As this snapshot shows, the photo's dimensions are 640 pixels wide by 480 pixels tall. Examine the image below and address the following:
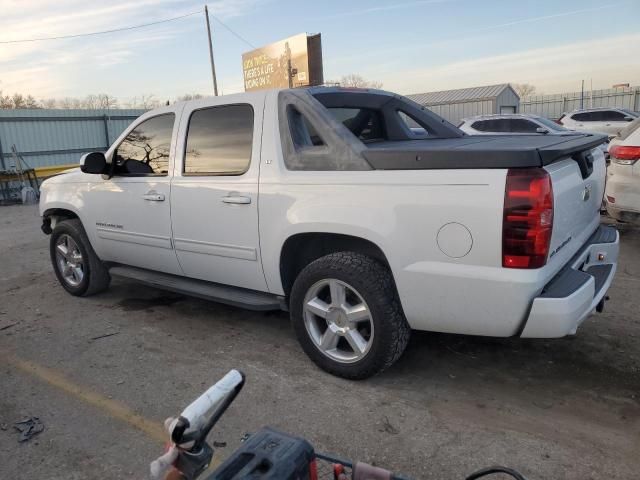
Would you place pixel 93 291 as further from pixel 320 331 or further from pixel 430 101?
pixel 430 101

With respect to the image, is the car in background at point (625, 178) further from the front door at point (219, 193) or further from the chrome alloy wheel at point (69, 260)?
the chrome alloy wheel at point (69, 260)

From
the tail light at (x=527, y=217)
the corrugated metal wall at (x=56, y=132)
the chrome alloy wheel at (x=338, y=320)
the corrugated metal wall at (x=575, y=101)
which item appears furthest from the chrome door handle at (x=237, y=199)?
the corrugated metal wall at (x=575, y=101)

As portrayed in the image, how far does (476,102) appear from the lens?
31984 mm

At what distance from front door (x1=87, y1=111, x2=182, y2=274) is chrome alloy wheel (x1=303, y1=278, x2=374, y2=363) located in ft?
4.79

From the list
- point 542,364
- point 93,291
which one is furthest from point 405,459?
point 93,291

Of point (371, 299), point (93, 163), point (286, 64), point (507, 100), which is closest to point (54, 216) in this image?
point (93, 163)

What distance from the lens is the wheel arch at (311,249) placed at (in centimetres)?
328

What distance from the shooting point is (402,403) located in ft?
10.3

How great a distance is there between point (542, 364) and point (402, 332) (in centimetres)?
110

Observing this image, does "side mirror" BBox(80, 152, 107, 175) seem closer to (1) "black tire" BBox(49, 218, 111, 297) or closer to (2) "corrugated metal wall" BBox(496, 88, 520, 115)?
(1) "black tire" BBox(49, 218, 111, 297)

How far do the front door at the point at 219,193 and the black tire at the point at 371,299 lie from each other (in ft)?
1.85

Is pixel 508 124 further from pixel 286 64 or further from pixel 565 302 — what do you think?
pixel 286 64

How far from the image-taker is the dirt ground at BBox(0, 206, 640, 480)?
2.67 meters

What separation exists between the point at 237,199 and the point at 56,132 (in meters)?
16.7
